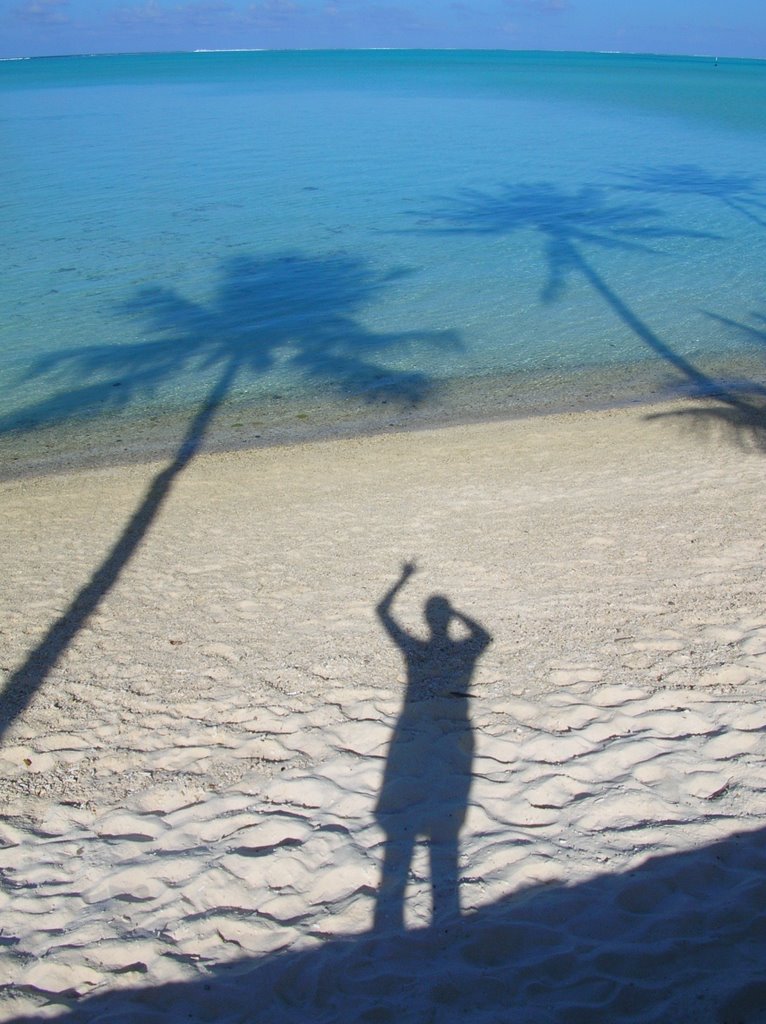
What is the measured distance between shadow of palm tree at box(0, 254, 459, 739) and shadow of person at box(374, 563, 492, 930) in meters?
3.54

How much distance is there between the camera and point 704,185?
2872 centimetres

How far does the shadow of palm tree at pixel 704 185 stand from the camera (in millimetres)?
25469

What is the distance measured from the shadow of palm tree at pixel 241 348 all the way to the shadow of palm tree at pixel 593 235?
12.0ft

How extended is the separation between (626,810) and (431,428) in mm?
7610

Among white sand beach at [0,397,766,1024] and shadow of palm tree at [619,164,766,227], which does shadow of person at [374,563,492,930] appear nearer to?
white sand beach at [0,397,766,1024]

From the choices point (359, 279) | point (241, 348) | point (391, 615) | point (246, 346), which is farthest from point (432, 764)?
point (359, 279)

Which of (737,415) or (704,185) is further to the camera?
(704,185)

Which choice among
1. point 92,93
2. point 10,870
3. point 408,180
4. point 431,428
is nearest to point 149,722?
point 10,870

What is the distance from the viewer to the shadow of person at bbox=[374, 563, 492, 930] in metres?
3.67

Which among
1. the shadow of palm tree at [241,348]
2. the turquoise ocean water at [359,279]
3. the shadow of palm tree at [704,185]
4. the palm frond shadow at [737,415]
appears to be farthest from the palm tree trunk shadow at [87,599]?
the shadow of palm tree at [704,185]

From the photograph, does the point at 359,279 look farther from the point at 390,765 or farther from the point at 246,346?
the point at 390,765

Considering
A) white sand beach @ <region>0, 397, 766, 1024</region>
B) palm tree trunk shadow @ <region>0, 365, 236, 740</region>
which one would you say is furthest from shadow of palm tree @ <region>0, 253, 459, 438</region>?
white sand beach @ <region>0, 397, 766, 1024</region>

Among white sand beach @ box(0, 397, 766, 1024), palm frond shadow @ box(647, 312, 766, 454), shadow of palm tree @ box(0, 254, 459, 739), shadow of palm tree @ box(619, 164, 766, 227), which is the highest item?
shadow of palm tree @ box(619, 164, 766, 227)

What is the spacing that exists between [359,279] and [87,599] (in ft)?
42.5
